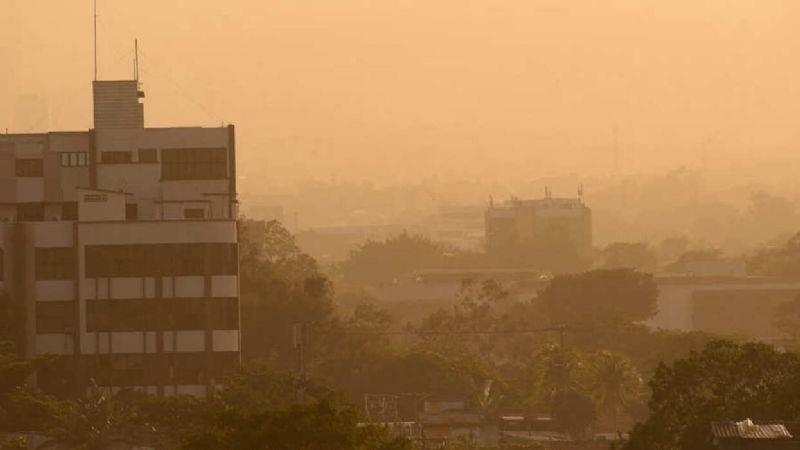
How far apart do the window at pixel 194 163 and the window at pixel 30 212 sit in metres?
4.09

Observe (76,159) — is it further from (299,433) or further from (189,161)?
(299,433)

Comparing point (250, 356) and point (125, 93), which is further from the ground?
point (125, 93)

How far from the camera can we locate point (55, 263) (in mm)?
76688

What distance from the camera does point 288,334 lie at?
95.3m

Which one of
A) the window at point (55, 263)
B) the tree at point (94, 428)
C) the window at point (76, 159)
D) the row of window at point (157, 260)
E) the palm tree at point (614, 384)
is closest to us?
the tree at point (94, 428)

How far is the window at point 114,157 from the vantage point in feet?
264

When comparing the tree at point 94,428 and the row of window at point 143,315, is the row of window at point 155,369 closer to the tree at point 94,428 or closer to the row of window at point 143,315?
the row of window at point 143,315

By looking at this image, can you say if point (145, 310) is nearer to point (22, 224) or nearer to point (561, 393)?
point (22, 224)

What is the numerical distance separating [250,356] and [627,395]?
49.1ft

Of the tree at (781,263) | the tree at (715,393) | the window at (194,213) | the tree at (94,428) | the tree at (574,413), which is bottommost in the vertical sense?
the tree at (574,413)

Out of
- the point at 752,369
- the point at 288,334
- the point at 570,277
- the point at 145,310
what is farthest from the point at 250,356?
the point at 570,277

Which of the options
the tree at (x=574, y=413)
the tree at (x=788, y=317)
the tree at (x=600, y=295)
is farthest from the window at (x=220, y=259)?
the tree at (x=788, y=317)

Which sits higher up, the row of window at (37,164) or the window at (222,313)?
the row of window at (37,164)

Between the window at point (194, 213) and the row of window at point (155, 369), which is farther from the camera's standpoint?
the window at point (194, 213)
